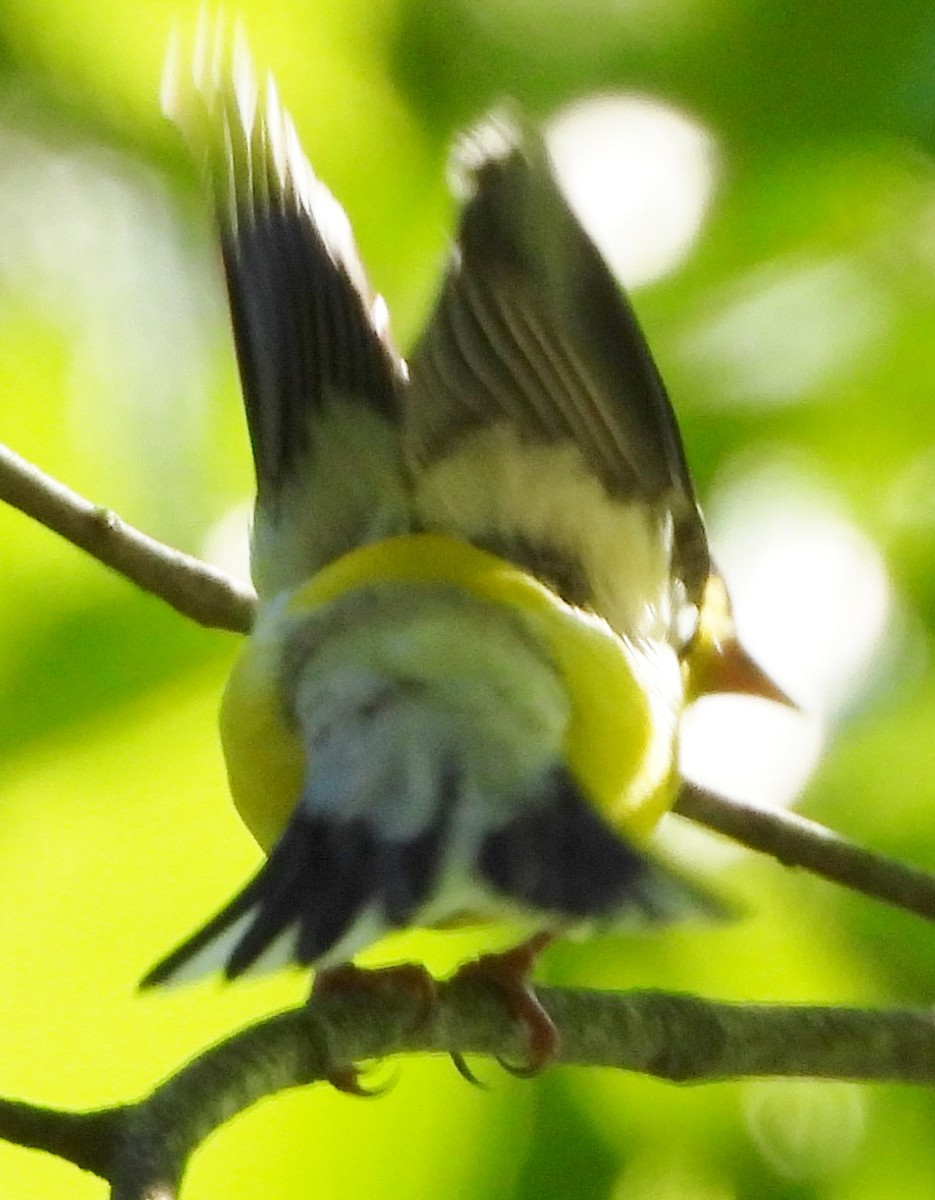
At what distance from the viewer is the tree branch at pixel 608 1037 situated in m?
1.49

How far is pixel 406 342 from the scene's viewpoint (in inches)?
86.6

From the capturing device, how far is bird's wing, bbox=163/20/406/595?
Answer: 204 cm

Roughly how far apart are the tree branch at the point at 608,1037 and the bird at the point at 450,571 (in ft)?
0.18

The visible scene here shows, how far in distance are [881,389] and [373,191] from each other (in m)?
0.66

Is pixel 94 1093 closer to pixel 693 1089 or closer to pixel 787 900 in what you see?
Answer: pixel 693 1089

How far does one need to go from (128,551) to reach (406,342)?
1.41 feet

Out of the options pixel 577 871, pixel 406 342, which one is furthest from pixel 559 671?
pixel 406 342

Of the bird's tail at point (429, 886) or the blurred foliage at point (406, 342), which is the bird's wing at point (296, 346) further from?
the bird's tail at point (429, 886)

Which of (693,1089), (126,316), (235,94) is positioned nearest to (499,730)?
(693,1089)

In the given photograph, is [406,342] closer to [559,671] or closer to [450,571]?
[450,571]

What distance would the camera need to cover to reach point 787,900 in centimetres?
220

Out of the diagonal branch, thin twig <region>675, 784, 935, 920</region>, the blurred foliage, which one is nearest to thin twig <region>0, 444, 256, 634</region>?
the diagonal branch

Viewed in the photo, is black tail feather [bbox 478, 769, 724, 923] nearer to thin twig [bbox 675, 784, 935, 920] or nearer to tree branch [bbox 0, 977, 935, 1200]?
tree branch [bbox 0, 977, 935, 1200]

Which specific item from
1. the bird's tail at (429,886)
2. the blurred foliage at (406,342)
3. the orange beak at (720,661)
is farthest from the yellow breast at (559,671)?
the orange beak at (720,661)
